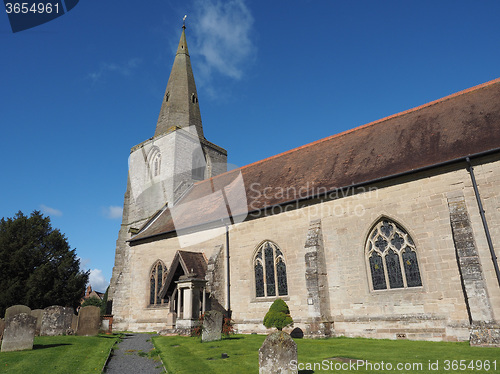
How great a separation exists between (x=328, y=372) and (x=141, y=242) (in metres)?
17.4

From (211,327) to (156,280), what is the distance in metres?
8.94

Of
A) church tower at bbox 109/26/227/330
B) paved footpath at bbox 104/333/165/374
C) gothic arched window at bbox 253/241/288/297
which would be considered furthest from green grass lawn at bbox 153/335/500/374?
church tower at bbox 109/26/227/330

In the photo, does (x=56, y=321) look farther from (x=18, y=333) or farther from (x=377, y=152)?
(x=377, y=152)

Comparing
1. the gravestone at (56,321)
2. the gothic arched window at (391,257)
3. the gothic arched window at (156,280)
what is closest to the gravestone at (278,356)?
the gothic arched window at (391,257)

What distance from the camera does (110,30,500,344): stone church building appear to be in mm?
11516

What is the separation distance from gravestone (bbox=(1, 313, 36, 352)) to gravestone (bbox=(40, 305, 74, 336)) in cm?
457

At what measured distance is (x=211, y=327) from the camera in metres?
12.8

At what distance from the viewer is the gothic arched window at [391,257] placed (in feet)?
41.2

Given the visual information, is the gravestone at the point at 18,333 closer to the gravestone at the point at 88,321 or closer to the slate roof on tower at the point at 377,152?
the gravestone at the point at 88,321

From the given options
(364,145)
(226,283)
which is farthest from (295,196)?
(226,283)

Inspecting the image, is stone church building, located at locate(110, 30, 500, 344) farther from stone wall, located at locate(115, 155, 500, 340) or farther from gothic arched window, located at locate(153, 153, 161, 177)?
gothic arched window, located at locate(153, 153, 161, 177)

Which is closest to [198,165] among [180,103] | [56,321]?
[180,103]

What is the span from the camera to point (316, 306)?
13203 millimetres

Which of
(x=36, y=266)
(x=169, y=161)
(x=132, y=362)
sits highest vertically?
(x=169, y=161)
